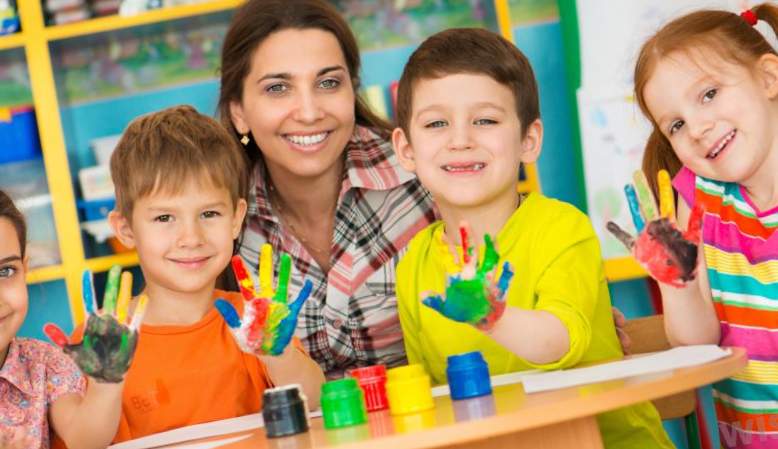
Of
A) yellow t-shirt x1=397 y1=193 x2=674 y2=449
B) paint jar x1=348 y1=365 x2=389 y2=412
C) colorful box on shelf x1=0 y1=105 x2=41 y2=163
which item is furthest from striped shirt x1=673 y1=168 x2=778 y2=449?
colorful box on shelf x1=0 y1=105 x2=41 y2=163

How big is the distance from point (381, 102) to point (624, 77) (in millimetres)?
815

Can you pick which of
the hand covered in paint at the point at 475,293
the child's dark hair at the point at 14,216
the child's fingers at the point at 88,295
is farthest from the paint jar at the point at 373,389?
the child's dark hair at the point at 14,216

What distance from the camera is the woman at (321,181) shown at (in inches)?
94.3

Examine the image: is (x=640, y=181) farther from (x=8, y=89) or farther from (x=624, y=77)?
(x=8, y=89)

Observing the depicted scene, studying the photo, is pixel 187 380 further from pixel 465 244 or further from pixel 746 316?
pixel 746 316

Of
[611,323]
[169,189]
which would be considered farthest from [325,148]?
[611,323]

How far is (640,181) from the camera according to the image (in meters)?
1.61

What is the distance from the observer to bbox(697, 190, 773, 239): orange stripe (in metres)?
1.95

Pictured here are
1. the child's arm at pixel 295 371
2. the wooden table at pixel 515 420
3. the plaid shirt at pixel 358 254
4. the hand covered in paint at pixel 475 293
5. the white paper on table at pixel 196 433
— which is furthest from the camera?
the plaid shirt at pixel 358 254

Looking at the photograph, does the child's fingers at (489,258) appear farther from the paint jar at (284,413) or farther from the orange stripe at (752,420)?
the orange stripe at (752,420)

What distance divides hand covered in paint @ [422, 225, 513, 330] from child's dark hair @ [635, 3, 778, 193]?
26.5 inches

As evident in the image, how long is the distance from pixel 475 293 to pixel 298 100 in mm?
1101

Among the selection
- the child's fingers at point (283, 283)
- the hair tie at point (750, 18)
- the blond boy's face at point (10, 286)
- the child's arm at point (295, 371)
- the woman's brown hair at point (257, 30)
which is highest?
the woman's brown hair at point (257, 30)

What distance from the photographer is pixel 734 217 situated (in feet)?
6.52
